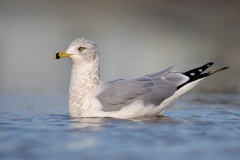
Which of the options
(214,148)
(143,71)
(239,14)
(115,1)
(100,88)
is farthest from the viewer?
(115,1)

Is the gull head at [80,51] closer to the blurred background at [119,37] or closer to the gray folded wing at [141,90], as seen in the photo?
the gray folded wing at [141,90]

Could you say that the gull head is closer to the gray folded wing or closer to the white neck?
the white neck

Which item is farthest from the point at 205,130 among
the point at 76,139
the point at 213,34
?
the point at 213,34

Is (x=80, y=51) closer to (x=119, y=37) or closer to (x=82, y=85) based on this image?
(x=82, y=85)

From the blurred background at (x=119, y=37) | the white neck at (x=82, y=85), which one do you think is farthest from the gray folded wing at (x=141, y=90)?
the blurred background at (x=119, y=37)

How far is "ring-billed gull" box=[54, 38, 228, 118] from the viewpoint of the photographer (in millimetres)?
9164

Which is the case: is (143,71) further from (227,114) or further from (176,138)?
(176,138)

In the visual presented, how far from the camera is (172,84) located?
979cm

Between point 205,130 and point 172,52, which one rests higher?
point 172,52

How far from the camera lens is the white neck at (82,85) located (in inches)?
363

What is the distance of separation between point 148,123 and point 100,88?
97cm

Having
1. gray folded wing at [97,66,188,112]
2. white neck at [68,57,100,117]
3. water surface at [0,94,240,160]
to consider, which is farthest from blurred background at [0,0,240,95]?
gray folded wing at [97,66,188,112]

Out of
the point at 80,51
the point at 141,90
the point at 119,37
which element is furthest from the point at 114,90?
the point at 119,37

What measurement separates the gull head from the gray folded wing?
0.46m
